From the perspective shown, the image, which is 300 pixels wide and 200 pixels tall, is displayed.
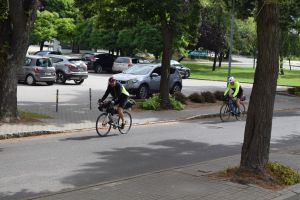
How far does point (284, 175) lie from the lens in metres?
9.06

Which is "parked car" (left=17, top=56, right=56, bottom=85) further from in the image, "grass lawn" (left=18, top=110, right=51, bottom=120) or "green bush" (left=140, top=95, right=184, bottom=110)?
"grass lawn" (left=18, top=110, right=51, bottom=120)

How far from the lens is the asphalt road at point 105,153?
8.87 meters

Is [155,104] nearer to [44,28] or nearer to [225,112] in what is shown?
[225,112]

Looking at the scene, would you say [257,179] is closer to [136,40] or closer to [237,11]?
[237,11]

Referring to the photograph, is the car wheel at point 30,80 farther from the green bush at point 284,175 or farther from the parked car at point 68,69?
the green bush at point 284,175

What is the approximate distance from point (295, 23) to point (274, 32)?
75.0 feet

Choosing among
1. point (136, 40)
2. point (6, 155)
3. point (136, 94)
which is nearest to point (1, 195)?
point (6, 155)

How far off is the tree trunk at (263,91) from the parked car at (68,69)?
2250 cm

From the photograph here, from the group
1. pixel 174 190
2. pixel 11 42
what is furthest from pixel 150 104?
pixel 174 190

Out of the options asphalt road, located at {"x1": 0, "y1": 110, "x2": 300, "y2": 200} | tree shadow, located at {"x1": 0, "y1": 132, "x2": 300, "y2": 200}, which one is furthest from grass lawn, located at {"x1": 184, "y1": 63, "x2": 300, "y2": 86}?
tree shadow, located at {"x1": 0, "y1": 132, "x2": 300, "y2": 200}

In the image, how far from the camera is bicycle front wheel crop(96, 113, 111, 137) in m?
14.4

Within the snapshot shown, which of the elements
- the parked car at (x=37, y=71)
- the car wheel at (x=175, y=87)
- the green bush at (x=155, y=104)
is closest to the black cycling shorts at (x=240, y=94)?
the green bush at (x=155, y=104)

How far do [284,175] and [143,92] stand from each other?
16.3 metres

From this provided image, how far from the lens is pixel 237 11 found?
2456 centimetres
